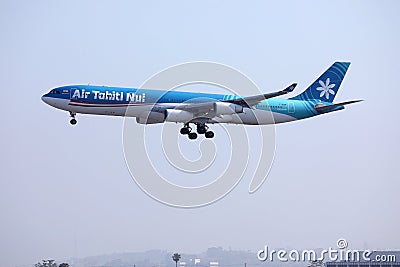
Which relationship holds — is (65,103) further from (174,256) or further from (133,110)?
→ (174,256)

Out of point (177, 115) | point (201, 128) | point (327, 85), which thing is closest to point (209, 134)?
point (201, 128)

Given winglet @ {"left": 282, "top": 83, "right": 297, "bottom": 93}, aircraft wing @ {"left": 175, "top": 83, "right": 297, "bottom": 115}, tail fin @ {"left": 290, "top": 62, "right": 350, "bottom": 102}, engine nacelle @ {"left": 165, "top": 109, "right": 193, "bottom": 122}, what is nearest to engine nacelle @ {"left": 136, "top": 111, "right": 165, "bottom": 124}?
engine nacelle @ {"left": 165, "top": 109, "right": 193, "bottom": 122}

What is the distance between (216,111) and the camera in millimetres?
77250

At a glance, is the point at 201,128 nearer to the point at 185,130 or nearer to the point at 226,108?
the point at 185,130

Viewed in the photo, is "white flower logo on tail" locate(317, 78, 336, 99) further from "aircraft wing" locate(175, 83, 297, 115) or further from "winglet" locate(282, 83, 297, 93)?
"winglet" locate(282, 83, 297, 93)

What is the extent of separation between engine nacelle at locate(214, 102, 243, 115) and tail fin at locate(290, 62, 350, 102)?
11.9 m

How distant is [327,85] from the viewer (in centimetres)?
9088

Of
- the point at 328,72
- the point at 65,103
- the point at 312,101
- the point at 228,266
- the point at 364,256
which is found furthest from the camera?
the point at 228,266

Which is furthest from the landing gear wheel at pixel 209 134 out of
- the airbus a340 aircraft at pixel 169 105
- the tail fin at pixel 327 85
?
the tail fin at pixel 327 85

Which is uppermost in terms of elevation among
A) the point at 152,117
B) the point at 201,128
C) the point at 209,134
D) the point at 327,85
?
the point at 327,85

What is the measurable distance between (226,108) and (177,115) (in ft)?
16.8

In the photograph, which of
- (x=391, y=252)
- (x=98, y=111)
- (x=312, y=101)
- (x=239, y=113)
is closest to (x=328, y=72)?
(x=312, y=101)

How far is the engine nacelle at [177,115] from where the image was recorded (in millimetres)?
75812

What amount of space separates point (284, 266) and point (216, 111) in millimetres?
30863
